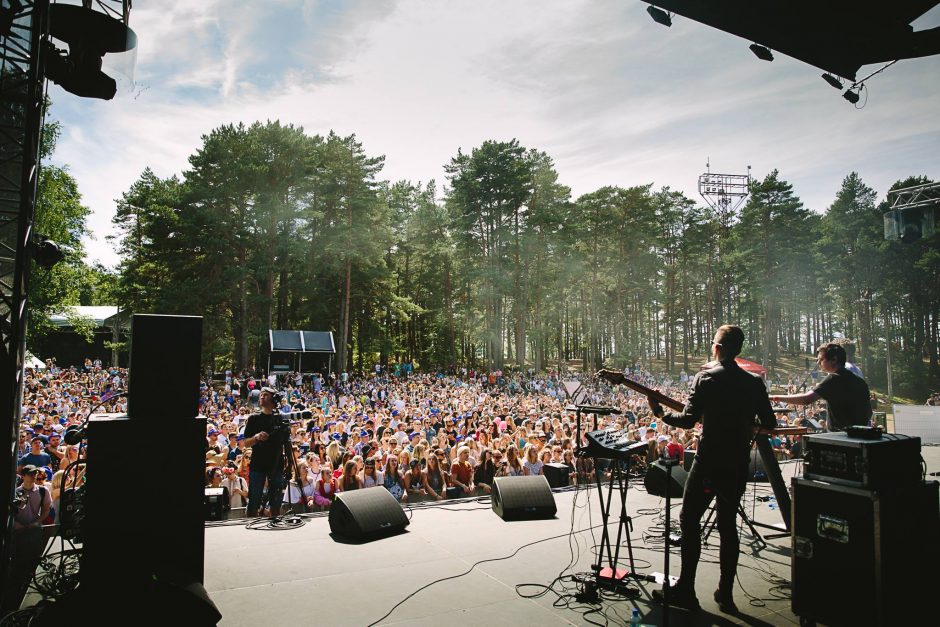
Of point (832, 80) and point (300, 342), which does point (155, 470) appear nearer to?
point (832, 80)

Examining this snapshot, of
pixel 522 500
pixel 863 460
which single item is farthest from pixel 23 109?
pixel 863 460

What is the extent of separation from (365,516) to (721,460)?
9.65ft

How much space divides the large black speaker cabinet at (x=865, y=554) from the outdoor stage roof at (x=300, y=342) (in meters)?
21.1

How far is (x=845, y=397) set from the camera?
13.5 feet

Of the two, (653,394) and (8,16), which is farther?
(8,16)

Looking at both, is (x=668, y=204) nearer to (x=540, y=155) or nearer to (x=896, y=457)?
(x=540, y=155)

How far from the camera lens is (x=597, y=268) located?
38.6m

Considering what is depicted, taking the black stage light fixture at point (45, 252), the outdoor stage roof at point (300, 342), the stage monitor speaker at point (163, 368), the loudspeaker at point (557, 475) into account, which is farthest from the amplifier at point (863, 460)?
the outdoor stage roof at point (300, 342)

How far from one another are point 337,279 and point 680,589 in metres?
30.4

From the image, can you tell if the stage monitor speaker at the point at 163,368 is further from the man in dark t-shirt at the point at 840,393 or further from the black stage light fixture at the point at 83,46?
the man in dark t-shirt at the point at 840,393

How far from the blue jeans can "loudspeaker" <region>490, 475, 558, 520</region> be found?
86.6 inches

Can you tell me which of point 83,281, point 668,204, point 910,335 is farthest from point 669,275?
point 83,281

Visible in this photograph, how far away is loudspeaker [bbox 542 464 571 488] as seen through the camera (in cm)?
733

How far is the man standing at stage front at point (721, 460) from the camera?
3217mm
